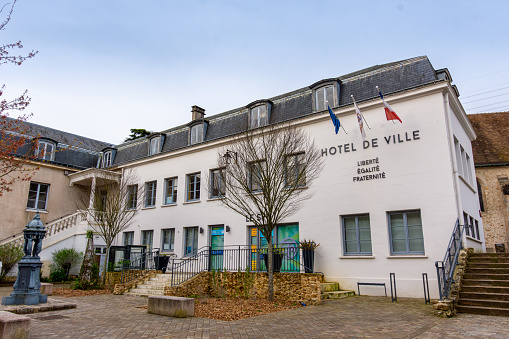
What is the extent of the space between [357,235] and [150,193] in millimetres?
12854

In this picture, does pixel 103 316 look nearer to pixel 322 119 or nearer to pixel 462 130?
pixel 322 119

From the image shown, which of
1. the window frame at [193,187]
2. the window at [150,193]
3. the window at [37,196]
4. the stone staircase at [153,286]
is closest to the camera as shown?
the stone staircase at [153,286]

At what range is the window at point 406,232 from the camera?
12023mm

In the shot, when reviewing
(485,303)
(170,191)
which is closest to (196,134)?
(170,191)

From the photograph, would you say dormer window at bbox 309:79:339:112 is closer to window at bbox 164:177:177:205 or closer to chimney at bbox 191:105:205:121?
window at bbox 164:177:177:205

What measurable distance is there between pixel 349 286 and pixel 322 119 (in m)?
6.69

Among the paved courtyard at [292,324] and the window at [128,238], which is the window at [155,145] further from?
the paved courtyard at [292,324]

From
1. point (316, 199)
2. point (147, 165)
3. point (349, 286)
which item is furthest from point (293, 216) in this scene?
point (147, 165)

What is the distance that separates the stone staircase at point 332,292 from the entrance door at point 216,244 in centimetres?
556

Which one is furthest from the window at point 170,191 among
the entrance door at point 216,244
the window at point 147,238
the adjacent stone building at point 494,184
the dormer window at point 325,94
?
the adjacent stone building at point 494,184

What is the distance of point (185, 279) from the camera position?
45.2 ft

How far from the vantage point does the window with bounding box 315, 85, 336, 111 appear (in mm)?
15344

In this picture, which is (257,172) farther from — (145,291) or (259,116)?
(145,291)

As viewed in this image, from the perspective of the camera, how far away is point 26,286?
962cm
